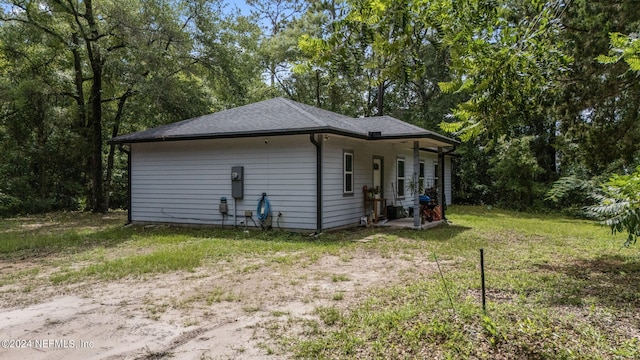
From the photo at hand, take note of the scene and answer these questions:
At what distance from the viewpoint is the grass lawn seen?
322 centimetres

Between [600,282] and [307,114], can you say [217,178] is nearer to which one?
[307,114]

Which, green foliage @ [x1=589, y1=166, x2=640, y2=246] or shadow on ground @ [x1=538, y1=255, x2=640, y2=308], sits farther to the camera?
shadow on ground @ [x1=538, y1=255, x2=640, y2=308]

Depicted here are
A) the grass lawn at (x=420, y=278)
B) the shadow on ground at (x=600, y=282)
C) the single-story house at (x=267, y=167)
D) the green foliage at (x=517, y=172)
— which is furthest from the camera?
the green foliage at (x=517, y=172)

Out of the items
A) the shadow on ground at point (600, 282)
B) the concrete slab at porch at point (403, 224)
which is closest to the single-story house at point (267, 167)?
the concrete slab at porch at point (403, 224)

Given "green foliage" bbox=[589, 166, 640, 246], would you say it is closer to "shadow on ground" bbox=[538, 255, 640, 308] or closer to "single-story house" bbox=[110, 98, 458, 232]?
"shadow on ground" bbox=[538, 255, 640, 308]

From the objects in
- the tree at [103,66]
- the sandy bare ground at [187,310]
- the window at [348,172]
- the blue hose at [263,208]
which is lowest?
the sandy bare ground at [187,310]

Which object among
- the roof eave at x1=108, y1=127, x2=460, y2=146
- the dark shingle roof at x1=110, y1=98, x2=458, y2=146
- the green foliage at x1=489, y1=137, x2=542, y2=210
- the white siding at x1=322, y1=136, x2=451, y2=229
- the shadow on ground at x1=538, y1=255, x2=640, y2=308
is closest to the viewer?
the shadow on ground at x1=538, y1=255, x2=640, y2=308

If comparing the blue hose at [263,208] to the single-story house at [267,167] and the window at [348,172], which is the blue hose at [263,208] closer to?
the single-story house at [267,167]

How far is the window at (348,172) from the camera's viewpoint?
1044cm

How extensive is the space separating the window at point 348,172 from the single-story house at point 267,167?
27mm

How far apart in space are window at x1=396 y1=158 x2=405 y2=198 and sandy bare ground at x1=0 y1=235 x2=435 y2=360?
692 centimetres

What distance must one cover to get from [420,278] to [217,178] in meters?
6.54

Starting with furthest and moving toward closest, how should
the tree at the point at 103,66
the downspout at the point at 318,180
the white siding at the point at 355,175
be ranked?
1. the tree at the point at 103,66
2. the white siding at the point at 355,175
3. the downspout at the point at 318,180

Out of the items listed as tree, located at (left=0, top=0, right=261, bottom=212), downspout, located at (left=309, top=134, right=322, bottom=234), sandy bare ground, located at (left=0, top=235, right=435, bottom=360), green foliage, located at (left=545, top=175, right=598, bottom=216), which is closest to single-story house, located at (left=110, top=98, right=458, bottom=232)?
downspout, located at (left=309, top=134, right=322, bottom=234)
